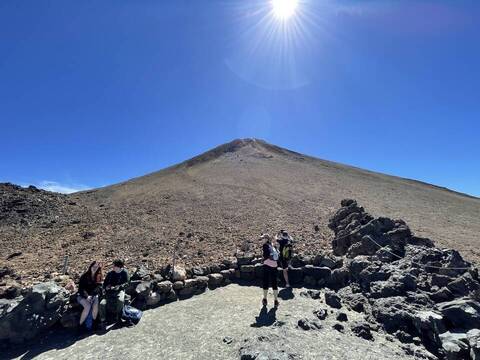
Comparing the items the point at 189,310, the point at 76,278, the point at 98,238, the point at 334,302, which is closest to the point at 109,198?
the point at 98,238

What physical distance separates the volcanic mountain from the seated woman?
5.00 m

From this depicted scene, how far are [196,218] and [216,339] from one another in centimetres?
1736

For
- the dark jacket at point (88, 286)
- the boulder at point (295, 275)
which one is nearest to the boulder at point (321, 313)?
the boulder at point (295, 275)

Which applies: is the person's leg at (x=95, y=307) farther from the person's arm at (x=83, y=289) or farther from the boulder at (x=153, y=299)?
the boulder at (x=153, y=299)

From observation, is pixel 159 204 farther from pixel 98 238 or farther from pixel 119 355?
pixel 119 355

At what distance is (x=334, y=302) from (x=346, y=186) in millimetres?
37915

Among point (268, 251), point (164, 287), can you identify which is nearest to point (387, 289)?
point (268, 251)

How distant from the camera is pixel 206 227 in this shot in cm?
2355

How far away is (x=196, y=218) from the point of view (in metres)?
26.1

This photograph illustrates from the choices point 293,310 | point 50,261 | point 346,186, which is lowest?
Result: point 293,310

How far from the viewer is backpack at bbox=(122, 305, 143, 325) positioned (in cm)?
1030

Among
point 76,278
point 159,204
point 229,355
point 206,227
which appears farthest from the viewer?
point 159,204

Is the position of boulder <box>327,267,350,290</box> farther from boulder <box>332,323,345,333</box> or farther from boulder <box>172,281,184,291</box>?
boulder <box>172,281,184,291</box>

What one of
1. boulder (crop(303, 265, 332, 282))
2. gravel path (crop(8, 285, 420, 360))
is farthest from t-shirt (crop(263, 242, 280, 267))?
boulder (crop(303, 265, 332, 282))
